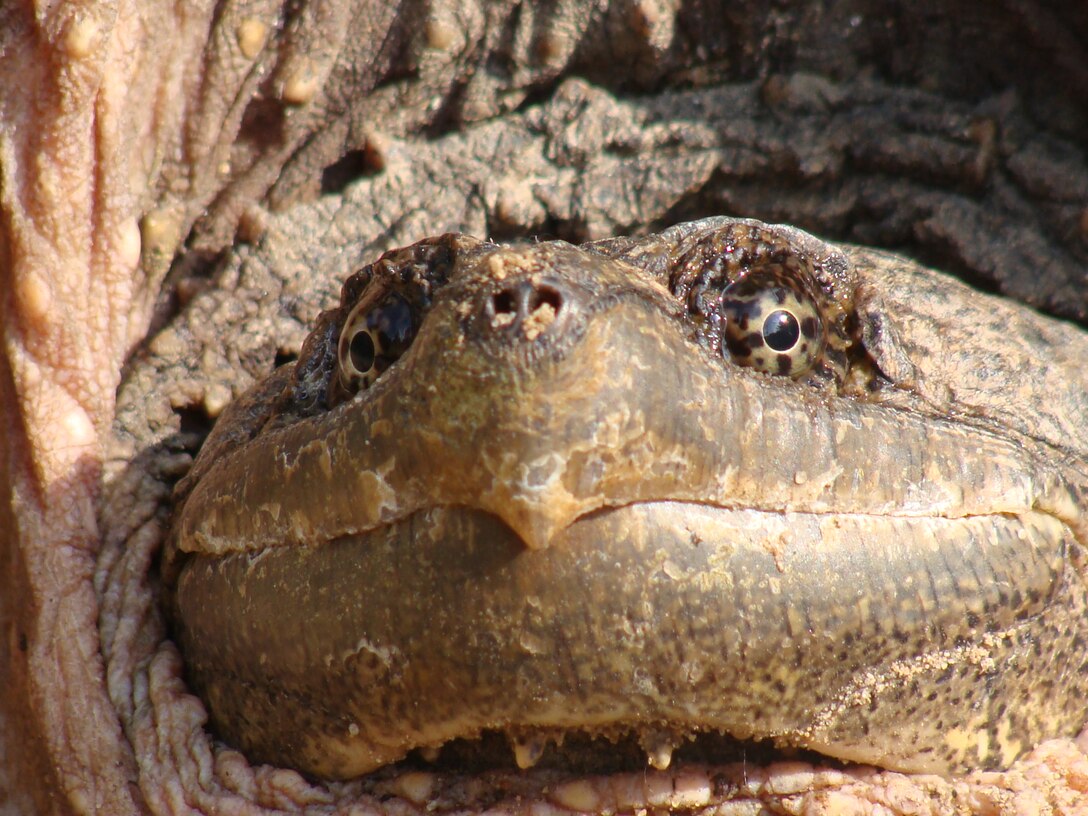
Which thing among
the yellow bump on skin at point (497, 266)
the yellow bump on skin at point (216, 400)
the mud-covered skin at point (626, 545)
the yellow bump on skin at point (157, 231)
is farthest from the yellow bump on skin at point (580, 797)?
the yellow bump on skin at point (157, 231)

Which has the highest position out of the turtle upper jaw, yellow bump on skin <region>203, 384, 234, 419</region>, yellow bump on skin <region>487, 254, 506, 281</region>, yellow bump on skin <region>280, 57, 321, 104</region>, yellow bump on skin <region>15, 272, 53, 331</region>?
yellow bump on skin <region>280, 57, 321, 104</region>

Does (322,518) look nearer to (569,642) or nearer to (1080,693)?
(569,642)

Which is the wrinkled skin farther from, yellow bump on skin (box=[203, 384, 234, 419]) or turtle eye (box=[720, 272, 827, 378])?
turtle eye (box=[720, 272, 827, 378])

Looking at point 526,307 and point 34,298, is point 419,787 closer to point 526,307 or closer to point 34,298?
point 526,307

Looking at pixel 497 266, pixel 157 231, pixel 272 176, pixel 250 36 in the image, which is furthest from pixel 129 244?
pixel 497 266

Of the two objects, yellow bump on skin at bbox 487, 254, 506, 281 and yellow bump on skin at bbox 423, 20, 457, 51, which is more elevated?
yellow bump on skin at bbox 423, 20, 457, 51

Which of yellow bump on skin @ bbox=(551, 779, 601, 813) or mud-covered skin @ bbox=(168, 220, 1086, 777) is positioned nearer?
mud-covered skin @ bbox=(168, 220, 1086, 777)

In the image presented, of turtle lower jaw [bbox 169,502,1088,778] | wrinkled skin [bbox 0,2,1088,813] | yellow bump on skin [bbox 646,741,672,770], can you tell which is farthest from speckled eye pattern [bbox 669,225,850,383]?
wrinkled skin [bbox 0,2,1088,813]
